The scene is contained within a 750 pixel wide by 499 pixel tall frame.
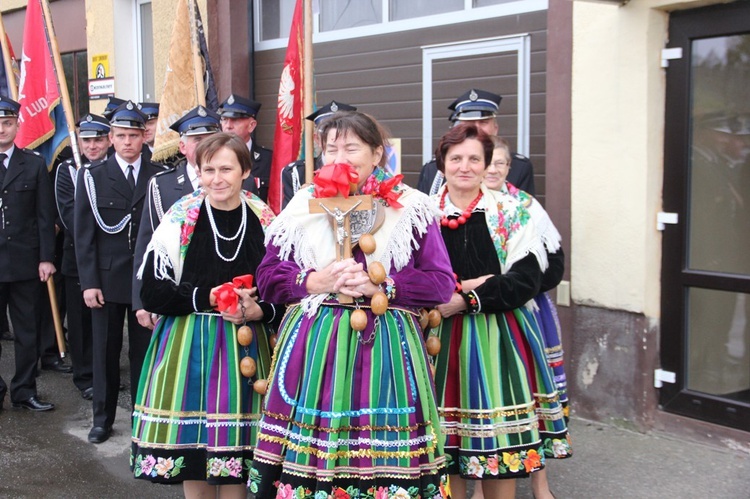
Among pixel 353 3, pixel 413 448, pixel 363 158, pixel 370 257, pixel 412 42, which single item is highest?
pixel 353 3

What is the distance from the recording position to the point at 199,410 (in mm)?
3715

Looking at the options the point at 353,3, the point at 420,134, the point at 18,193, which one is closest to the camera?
the point at 18,193

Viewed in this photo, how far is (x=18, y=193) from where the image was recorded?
250 inches

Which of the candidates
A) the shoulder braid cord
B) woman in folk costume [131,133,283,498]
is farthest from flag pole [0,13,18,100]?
woman in folk costume [131,133,283,498]

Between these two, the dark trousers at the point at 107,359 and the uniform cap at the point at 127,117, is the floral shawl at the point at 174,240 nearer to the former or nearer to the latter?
the dark trousers at the point at 107,359

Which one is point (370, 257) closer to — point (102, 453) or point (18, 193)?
point (102, 453)

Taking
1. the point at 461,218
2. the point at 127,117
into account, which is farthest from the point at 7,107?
the point at 461,218

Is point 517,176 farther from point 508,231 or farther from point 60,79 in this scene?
point 60,79

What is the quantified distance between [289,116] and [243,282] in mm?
2522

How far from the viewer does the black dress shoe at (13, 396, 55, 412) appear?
621 cm

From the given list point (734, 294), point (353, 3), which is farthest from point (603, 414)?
point (353, 3)

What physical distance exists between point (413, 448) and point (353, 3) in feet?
17.2

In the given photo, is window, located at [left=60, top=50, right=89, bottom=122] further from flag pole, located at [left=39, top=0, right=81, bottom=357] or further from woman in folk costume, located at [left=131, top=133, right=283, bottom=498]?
woman in folk costume, located at [left=131, top=133, right=283, bottom=498]

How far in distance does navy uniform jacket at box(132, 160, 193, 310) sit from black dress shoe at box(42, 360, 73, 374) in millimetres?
3345
